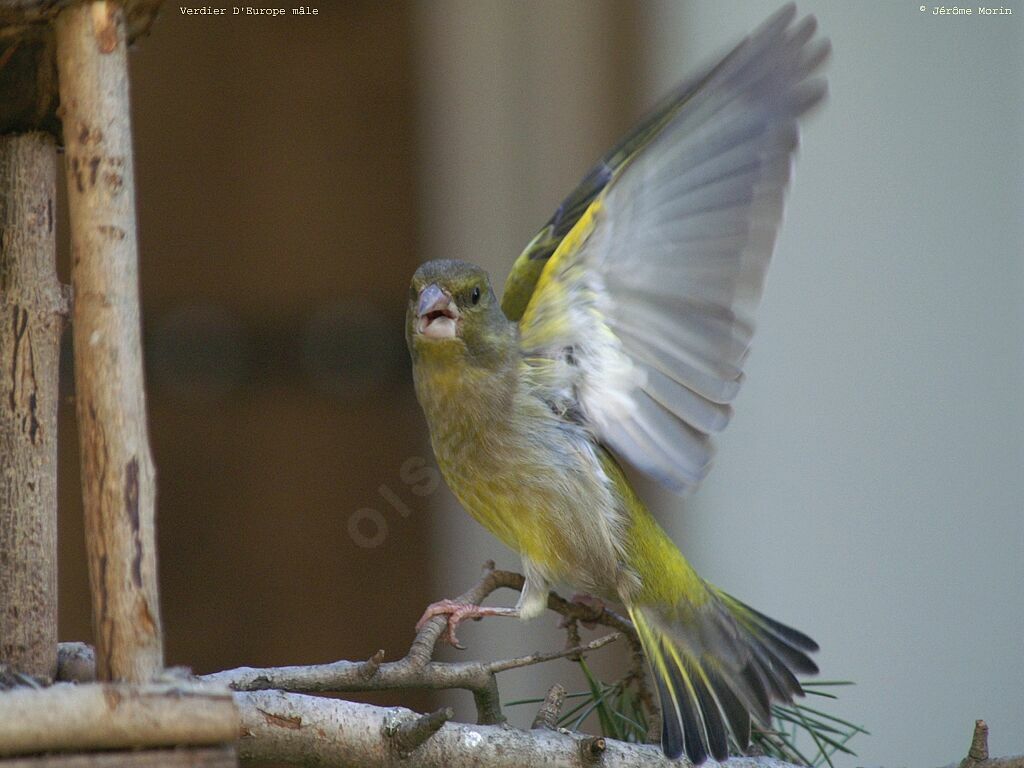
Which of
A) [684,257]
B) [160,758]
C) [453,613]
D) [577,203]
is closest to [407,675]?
[453,613]

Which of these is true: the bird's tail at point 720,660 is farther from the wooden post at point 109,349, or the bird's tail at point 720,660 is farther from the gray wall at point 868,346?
the gray wall at point 868,346

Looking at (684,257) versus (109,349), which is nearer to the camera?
(109,349)

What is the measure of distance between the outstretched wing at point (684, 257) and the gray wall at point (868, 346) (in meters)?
1.11

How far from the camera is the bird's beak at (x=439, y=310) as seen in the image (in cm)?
160

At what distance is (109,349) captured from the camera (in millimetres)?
1025

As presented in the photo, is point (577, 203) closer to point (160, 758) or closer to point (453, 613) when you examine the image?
point (453, 613)

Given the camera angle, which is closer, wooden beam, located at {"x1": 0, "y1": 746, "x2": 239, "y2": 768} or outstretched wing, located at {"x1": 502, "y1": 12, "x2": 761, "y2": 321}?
wooden beam, located at {"x1": 0, "y1": 746, "x2": 239, "y2": 768}

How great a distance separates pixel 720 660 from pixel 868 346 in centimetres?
126

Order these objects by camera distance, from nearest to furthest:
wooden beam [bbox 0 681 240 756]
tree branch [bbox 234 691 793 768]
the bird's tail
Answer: wooden beam [bbox 0 681 240 756] < tree branch [bbox 234 691 793 768] < the bird's tail

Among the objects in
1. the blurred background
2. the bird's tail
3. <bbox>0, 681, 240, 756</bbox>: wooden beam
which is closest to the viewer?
<bbox>0, 681, 240, 756</bbox>: wooden beam

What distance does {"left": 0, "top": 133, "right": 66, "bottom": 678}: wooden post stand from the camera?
1.19 m

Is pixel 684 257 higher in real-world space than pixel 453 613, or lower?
higher

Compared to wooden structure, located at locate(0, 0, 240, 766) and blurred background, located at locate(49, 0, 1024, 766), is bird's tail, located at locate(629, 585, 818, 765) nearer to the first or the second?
wooden structure, located at locate(0, 0, 240, 766)

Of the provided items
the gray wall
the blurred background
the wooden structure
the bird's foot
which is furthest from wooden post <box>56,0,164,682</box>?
→ the gray wall
